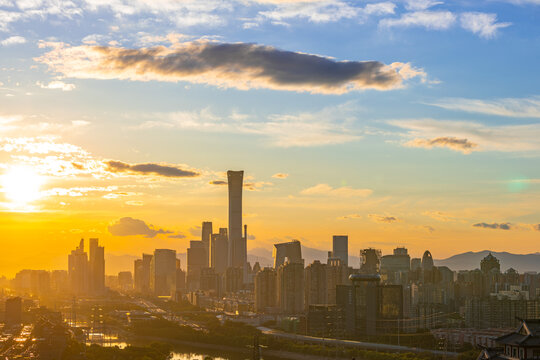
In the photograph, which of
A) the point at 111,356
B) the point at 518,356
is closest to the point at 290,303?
the point at 111,356

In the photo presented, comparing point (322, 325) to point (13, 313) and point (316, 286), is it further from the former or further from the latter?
point (13, 313)

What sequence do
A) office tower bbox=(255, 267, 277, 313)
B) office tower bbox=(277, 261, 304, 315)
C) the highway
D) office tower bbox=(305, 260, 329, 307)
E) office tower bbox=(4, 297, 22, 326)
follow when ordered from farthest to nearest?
office tower bbox=(255, 267, 277, 313) < office tower bbox=(305, 260, 329, 307) < office tower bbox=(277, 261, 304, 315) < office tower bbox=(4, 297, 22, 326) < the highway

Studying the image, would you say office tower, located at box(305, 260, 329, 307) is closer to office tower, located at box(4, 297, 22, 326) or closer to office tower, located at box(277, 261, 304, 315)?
office tower, located at box(277, 261, 304, 315)

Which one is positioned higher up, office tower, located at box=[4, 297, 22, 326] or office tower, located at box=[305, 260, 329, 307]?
office tower, located at box=[305, 260, 329, 307]

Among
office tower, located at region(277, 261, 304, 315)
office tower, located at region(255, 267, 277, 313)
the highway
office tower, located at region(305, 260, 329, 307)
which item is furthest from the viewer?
office tower, located at region(255, 267, 277, 313)

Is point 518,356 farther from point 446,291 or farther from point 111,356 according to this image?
point 446,291

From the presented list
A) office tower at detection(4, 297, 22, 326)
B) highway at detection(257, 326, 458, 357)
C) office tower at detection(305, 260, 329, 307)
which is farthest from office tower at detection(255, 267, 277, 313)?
highway at detection(257, 326, 458, 357)

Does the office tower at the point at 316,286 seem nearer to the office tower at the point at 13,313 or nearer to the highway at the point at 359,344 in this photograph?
the highway at the point at 359,344
